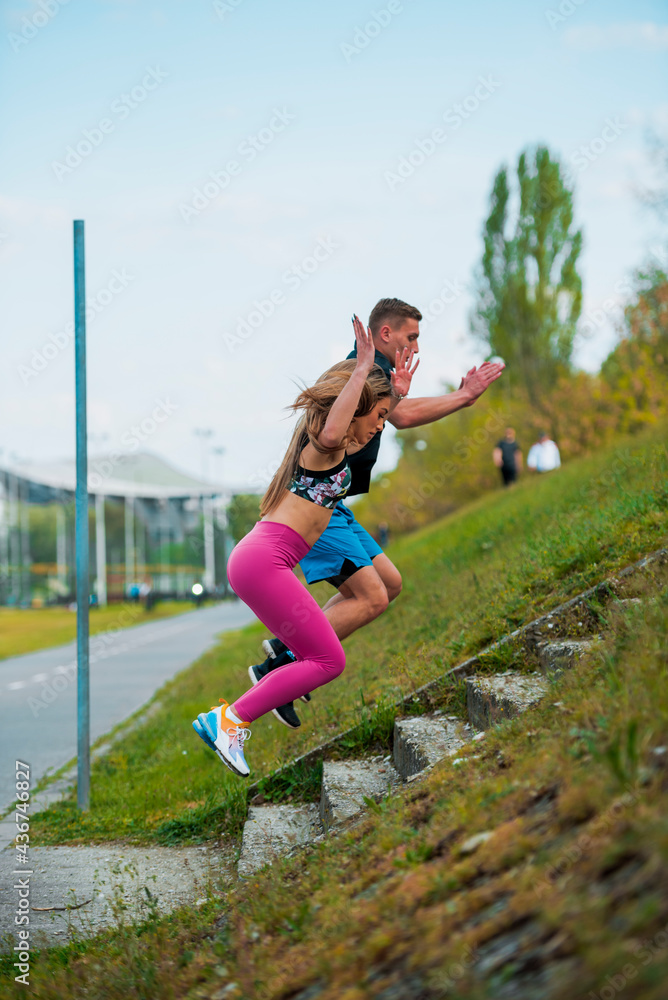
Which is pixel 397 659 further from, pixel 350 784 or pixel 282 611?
pixel 282 611

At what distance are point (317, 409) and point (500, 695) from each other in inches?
60.6

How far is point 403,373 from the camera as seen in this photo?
14.1 ft

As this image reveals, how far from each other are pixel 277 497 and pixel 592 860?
2.29 m

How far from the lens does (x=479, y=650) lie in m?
4.79

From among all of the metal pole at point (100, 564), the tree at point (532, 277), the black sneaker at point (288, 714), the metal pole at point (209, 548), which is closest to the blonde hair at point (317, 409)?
the black sneaker at point (288, 714)

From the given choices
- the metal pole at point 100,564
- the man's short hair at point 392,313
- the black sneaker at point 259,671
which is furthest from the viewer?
the metal pole at point 100,564

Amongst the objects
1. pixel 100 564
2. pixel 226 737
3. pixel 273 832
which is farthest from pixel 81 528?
pixel 100 564

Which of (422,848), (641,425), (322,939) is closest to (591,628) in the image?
(422,848)

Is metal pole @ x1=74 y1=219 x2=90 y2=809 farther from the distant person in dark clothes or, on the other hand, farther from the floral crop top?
the distant person in dark clothes

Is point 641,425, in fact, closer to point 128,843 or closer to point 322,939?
point 128,843

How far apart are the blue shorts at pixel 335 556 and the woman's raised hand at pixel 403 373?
66 cm

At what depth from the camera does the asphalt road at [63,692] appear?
7645mm

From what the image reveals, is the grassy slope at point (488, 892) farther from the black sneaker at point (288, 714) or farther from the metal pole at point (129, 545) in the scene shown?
the metal pole at point (129, 545)

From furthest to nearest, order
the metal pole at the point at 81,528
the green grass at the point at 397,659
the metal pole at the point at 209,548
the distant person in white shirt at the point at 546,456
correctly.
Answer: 1. the metal pole at the point at 209,548
2. the distant person in white shirt at the point at 546,456
3. the metal pole at the point at 81,528
4. the green grass at the point at 397,659
